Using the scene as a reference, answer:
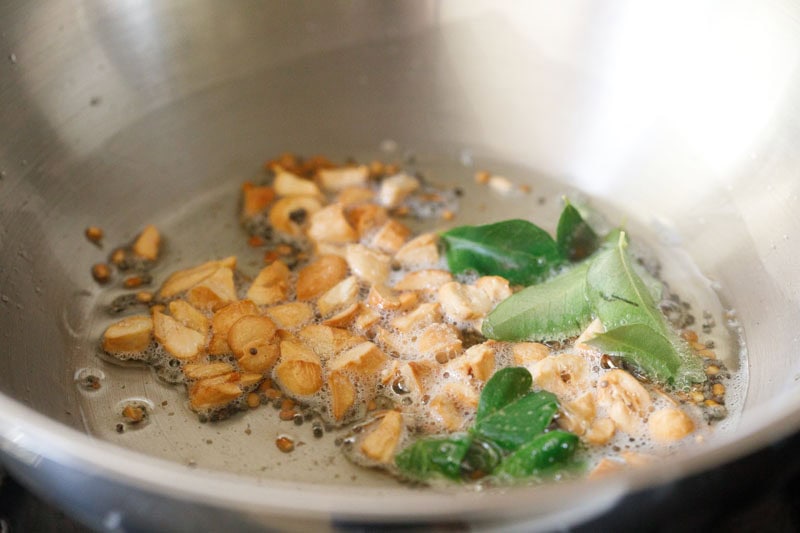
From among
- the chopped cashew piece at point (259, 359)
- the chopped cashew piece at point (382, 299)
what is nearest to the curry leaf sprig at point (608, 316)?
the chopped cashew piece at point (382, 299)

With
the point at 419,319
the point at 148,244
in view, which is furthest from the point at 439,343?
the point at 148,244

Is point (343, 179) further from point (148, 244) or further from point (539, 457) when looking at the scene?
point (539, 457)

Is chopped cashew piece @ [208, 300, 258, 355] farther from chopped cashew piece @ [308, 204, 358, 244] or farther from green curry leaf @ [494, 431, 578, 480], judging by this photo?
green curry leaf @ [494, 431, 578, 480]

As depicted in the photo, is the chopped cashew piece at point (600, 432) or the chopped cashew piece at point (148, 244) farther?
the chopped cashew piece at point (148, 244)

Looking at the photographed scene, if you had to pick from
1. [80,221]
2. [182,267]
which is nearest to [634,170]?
[182,267]

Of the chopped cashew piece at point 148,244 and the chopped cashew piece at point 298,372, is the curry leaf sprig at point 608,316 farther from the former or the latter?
the chopped cashew piece at point 148,244


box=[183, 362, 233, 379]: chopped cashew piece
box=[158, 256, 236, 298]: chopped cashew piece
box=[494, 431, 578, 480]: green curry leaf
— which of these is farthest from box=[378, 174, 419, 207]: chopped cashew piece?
box=[494, 431, 578, 480]: green curry leaf
